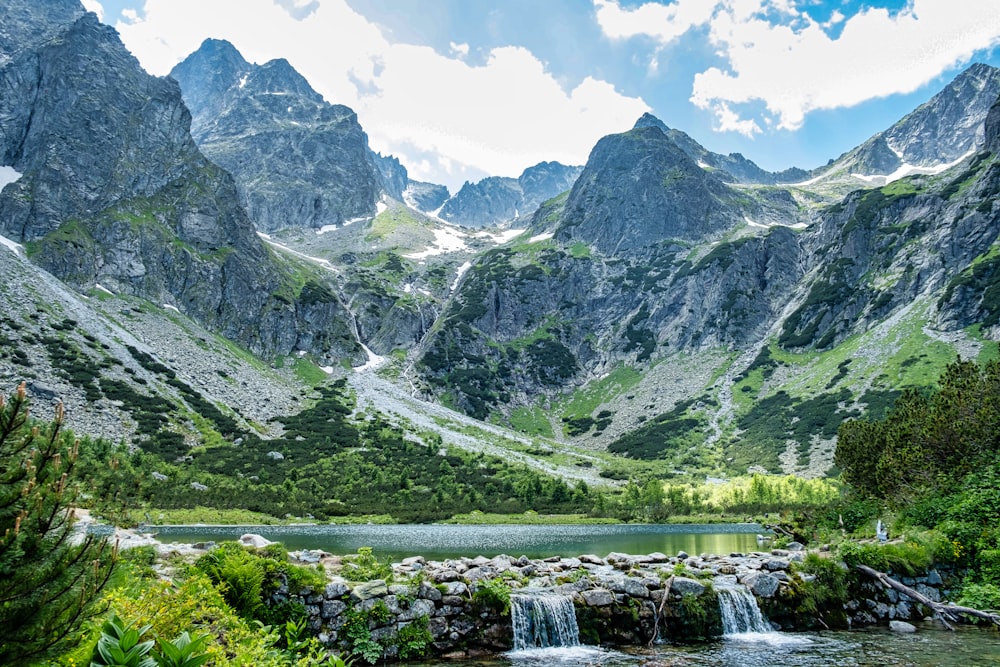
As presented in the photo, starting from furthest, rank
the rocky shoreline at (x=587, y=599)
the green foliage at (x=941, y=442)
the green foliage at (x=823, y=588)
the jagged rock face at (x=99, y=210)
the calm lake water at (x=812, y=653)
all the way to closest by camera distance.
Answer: the jagged rock face at (x=99, y=210)
the green foliage at (x=941, y=442)
the green foliage at (x=823, y=588)
the rocky shoreline at (x=587, y=599)
the calm lake water at (x=812, y=653)

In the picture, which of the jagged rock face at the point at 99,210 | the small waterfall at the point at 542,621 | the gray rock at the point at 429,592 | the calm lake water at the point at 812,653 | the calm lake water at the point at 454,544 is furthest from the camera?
the jagged rock face at the point at 99,210

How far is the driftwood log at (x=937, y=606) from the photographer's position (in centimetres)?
2144

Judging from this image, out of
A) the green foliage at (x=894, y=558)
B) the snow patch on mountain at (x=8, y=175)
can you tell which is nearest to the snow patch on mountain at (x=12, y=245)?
the snow patch on mountain at (x=8, y=175)

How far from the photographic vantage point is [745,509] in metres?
108

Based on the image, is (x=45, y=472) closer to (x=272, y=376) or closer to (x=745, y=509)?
(x=745, y=509)

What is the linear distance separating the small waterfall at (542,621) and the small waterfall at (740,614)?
6.41 meters

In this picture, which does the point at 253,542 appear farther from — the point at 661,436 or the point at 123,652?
the point at 661,436

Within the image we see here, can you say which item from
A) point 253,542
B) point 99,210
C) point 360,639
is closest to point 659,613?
point 360,639

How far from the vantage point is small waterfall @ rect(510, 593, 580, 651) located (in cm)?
2081

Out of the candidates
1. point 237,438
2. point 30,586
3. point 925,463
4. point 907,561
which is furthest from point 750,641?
point 237,438

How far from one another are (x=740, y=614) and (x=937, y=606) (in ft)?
26.2

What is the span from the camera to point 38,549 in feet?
18.3

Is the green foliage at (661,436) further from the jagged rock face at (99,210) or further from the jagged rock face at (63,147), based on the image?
the jagged rock face at (63,147)

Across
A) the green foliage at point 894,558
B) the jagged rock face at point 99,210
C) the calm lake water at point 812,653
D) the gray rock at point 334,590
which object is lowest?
the calm lake water at point 812,653
